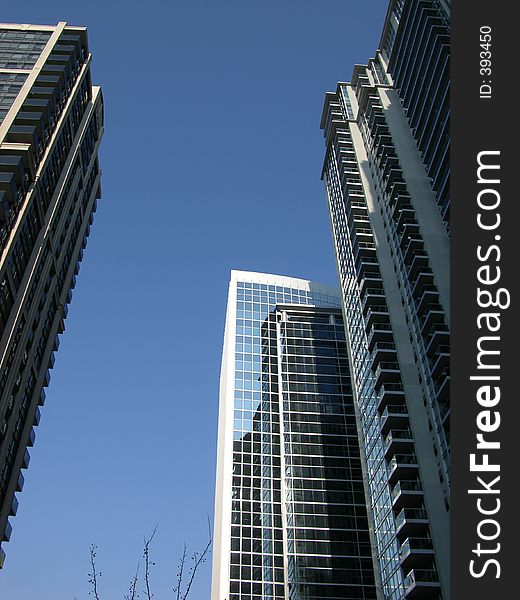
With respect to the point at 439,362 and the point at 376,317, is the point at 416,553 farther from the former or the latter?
→ the point at 376,317

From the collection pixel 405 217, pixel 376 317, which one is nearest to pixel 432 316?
pixel 376 317

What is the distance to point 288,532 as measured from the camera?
3637 inches

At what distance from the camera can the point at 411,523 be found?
201ft

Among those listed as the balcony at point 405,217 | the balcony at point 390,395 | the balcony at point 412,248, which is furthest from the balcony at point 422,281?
the balcony at point 390,395

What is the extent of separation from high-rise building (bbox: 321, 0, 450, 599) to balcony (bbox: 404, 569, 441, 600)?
0.11 meters

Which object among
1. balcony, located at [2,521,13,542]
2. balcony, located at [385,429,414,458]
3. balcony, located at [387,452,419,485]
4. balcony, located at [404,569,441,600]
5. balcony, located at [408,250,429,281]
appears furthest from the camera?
balcony, located at [408,250,429,281]

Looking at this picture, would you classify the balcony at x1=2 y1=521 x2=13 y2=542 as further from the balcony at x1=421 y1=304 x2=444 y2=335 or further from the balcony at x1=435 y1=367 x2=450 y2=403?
the balcony at x1=421 y1=304 x2=444 y2=335

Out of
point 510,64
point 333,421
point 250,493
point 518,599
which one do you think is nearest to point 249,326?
point 333,421

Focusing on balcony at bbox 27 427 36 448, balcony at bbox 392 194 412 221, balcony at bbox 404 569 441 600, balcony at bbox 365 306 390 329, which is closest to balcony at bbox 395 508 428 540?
balcony at bbox 404 569 441 600

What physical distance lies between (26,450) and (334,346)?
217ft

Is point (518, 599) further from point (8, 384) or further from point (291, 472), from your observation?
point (291, 472)

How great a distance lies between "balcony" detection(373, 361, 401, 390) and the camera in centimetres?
7438

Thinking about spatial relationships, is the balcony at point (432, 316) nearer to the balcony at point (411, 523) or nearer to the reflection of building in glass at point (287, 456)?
Answer: the balcony at point (411, 523)

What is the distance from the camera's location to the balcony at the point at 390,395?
7288cm
